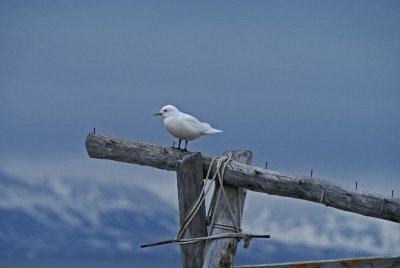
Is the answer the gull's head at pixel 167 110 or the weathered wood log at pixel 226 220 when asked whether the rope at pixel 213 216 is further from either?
the gull's head at pixel 167 110

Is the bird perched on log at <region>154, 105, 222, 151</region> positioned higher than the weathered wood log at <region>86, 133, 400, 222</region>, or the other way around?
the bird perched on log at <region>154, 105, 222, 151</region>

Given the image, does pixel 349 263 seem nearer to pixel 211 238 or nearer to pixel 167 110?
pixel 211 238

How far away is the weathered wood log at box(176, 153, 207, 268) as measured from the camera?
7.18 meters

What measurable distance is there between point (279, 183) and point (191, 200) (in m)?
0.83

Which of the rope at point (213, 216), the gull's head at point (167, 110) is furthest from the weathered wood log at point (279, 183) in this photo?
the gull's head at point (167, 110)

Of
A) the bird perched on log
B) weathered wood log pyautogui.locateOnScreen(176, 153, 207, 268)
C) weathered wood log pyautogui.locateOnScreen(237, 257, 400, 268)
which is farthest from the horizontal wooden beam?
the bird perched on log

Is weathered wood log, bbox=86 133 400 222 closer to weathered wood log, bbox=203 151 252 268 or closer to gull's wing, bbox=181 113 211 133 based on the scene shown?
weathered wood log, bbox=203 151 252 268

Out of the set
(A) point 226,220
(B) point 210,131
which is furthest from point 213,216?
(B) point 210,131

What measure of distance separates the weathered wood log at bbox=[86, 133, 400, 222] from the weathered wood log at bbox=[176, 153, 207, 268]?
0.10m

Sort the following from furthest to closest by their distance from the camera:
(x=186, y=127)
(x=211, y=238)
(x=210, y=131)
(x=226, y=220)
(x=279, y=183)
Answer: (x=210, y=131) → (x=186, y=127) → (x=226, y=220) → (x=211, y=238) → (x=279, y=183)

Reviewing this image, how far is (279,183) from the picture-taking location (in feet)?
23.0

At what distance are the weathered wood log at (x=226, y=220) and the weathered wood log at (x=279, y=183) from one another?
0.17 metres

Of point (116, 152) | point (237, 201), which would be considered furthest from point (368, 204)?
point (116, 152)

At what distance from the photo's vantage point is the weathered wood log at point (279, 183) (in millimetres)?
7035
